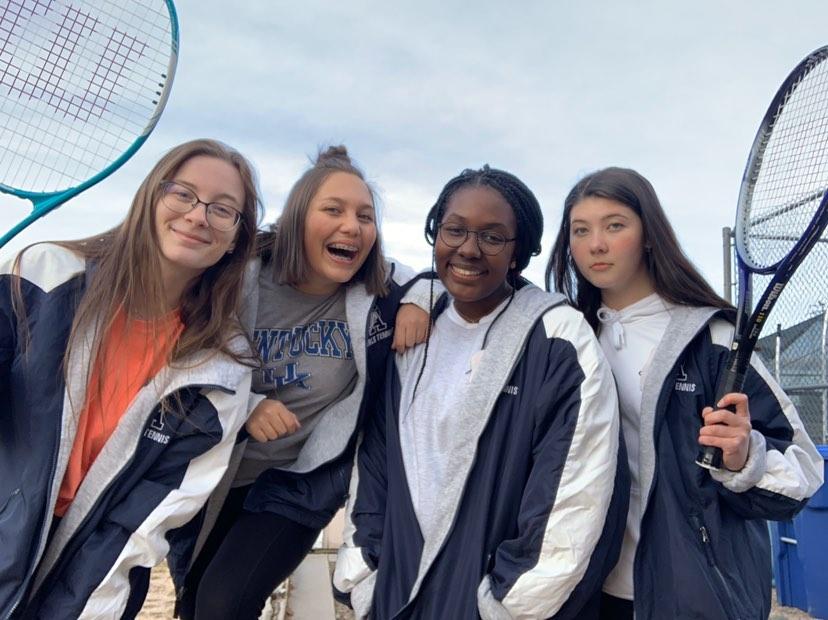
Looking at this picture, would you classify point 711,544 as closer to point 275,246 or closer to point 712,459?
point 712,459

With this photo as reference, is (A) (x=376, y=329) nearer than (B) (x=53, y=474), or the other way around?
(B) (x=53, y=474)

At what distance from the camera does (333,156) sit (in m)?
3.03

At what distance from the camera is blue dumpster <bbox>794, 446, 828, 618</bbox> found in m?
4.79

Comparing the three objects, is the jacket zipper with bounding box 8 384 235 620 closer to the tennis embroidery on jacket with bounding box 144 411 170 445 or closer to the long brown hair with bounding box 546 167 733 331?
the tennis embroidery on jacket with bounding box 144 411 170 445

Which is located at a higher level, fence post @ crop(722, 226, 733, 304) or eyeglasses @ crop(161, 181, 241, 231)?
fence post @ crop(722, 226, 733, 304)

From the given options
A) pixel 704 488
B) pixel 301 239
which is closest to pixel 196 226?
pixel 301 239

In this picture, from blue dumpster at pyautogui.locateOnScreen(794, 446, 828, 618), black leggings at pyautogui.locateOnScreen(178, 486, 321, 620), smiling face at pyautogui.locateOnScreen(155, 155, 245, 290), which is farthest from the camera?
blue dumpster at pyautogui.locateOnScreen(794, 446, 828, 618)

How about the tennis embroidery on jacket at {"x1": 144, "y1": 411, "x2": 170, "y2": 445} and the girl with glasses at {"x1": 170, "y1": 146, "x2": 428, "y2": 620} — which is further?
the girl with glasses at {"x1": 170, "y1": 146, "x2": 428, "y2": 620}

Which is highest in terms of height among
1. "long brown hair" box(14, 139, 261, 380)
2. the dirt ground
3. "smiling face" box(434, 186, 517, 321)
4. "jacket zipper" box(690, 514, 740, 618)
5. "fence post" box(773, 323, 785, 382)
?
"fence post" box(773, 323, 785, 382)

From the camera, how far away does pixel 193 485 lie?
2322 millimetres

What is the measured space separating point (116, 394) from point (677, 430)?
5.47ft

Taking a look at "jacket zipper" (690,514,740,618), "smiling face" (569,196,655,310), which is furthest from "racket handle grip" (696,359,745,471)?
"smiling face" (569,196,655,310)

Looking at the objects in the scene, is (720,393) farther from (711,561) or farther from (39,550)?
(39,550)

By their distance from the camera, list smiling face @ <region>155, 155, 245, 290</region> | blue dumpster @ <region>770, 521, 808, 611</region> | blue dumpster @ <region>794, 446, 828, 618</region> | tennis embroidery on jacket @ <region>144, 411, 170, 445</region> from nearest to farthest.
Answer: tennis embroidery on jacket @ <region>144, 411, 170, 445</region>, smiling face @ <region>155, 155, 245, 290</region>, blue dumpster @ <region>794, 446, 828, 618</region>, blue dumpster @ <region>770, 521, 808, 611</region>
